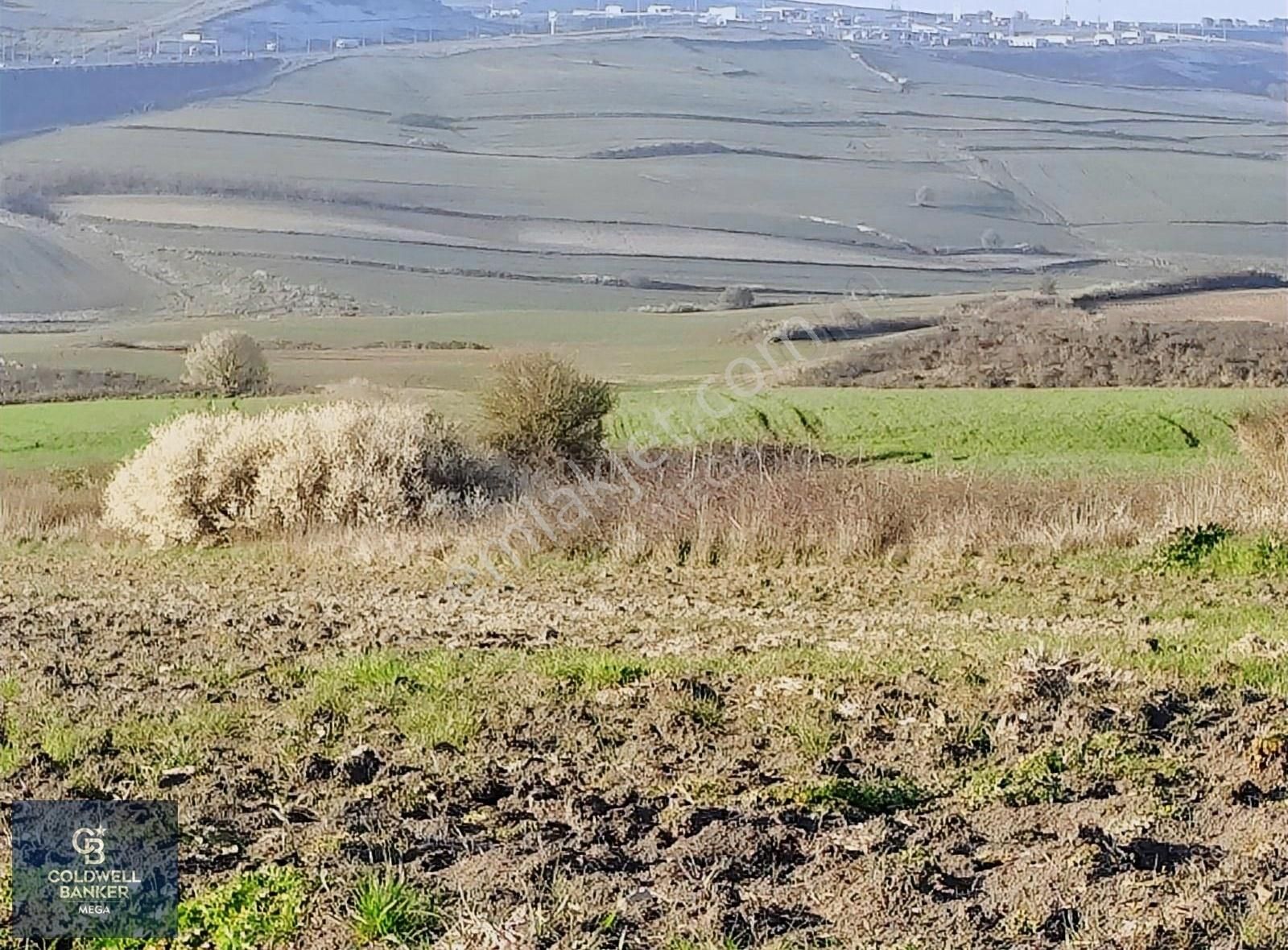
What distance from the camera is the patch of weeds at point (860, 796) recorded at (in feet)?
18.7

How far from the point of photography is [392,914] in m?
4.50

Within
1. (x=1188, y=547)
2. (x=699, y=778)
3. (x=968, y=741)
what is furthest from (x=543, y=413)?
(x=699, y=778)

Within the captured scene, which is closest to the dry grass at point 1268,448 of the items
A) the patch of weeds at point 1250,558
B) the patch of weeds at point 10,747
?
the patch of weeds at point 1250,558

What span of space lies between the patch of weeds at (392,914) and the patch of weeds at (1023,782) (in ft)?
7.45

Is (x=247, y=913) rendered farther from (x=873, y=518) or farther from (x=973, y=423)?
(x=973, y=423)

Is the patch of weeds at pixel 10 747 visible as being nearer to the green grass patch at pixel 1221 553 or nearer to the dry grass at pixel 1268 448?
the green grass patch at pixel 1221 553

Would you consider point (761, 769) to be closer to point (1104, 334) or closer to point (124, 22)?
point (1104, 334)

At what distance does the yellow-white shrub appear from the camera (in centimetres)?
2139

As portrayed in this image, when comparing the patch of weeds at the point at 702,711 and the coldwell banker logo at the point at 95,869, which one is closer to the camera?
the coldwell banker logo at the point at 95,869

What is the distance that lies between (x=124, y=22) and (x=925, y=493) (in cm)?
5054

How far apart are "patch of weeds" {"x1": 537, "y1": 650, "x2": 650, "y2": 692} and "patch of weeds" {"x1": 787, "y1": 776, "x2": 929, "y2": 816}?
6.54ft

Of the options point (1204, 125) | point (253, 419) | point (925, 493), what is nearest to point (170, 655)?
point (925, 493)

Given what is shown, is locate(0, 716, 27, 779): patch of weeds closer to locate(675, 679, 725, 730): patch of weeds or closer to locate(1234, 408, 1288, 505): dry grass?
locate(675, 679, 725, 730): patch of weeds

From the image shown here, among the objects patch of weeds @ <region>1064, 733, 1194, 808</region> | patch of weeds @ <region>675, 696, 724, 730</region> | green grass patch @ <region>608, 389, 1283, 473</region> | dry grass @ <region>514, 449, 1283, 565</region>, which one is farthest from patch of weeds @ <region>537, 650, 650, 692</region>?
green grass patch @ <region>608, 389, 1283, 473</region>
